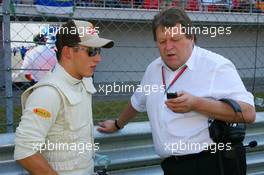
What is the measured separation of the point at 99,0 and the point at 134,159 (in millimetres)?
5135

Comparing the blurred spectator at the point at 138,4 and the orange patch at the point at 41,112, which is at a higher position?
the blurred spectator at the point at 138,4

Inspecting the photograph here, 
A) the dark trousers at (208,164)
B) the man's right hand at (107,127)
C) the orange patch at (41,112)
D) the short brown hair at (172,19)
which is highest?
the short brown hair at (172,19)

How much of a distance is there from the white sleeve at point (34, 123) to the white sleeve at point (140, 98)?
80 cm

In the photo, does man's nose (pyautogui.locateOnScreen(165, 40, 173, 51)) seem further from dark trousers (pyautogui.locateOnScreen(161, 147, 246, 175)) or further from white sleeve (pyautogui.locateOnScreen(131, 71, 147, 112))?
dark trousers (pyautogui.locateOnScreen(161, 147, 246, 175))

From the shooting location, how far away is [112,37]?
8.80 metres

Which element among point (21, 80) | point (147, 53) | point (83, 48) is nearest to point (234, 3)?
point (147, 53)

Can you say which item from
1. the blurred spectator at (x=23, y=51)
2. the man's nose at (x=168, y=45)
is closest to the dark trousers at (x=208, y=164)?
the man's nose at (x=168, y=45)

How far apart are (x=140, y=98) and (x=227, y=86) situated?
2.07 ft

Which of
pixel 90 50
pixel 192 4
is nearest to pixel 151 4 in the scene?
pixel 192 4

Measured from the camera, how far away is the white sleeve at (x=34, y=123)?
2.06 m

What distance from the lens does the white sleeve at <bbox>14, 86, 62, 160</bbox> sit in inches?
81.1

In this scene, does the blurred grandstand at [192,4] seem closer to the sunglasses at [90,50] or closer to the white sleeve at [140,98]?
the white sleeve at [140,98]

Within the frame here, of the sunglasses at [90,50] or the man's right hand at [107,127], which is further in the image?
the man's right hand at [107,127]

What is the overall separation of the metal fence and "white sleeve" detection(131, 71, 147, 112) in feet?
2.75
